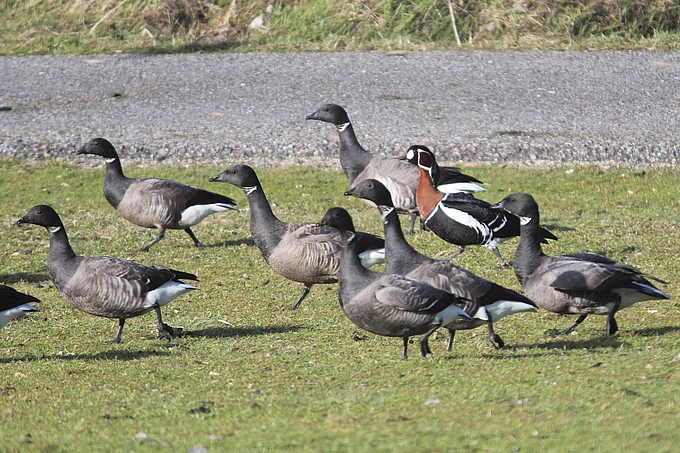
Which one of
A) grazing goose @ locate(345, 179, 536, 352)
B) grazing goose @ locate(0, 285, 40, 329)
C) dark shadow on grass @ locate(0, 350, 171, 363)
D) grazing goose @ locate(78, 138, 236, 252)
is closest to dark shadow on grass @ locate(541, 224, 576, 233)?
grazing goose @ locate(78, 138, 236, 252)

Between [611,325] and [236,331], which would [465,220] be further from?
[236,331]

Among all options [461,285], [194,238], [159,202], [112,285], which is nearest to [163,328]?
[112,285]

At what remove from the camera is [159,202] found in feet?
43.4

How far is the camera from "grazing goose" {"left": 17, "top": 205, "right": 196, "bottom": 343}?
894cm

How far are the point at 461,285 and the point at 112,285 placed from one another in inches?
137

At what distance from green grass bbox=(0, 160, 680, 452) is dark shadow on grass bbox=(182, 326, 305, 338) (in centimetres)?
2

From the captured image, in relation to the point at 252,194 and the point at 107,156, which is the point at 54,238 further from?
the point at 107,156

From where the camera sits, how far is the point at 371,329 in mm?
8094

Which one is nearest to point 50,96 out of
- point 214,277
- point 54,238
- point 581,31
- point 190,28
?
point 190,28

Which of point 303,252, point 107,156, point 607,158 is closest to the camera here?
point 303,252

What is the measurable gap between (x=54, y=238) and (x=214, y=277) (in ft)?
9.16

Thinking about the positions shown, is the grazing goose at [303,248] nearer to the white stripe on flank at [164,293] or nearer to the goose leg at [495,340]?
the white stripe on flank at [164,293]

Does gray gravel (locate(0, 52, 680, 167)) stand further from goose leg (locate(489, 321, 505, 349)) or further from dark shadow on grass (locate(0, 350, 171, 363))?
goose leg (locate(489, 321, 505, 349))

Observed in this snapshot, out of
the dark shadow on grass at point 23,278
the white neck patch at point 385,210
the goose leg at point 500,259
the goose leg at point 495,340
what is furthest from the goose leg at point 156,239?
the goose leg at point 495,340
